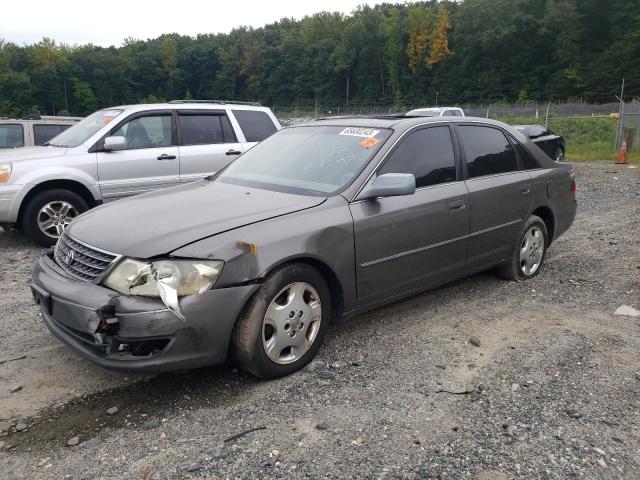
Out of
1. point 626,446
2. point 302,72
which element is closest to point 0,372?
point 626,446

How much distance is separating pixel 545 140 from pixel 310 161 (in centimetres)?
1187

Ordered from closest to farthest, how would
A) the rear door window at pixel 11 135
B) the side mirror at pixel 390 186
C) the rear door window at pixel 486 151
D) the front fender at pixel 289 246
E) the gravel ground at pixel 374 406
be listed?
the gravel ground at pixel 374 406, the front fender at pixel 289 246, the side mirror at pixel 390 186, the rear door window at pixel 486 151, the rear door window at pixel 11 135

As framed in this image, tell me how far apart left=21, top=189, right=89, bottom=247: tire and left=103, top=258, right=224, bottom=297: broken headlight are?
168 inches

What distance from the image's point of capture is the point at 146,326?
117 inches

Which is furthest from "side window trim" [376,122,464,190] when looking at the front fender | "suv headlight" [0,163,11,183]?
"suv headlight" [0,163,11,183]

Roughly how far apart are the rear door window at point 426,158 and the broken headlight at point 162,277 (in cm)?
160

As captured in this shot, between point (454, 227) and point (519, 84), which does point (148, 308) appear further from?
point (519, 84)

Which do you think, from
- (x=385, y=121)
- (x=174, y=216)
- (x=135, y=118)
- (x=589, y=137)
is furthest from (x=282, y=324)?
(x=589, y=137)

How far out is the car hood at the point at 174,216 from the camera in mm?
3229

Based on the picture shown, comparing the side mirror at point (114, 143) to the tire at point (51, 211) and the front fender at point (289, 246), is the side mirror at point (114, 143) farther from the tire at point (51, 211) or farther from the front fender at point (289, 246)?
the front fender at point (289, 246)

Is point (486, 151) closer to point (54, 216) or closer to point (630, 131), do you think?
point (54, 216)

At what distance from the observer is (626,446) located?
113 inches

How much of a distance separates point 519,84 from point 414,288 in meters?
84.1

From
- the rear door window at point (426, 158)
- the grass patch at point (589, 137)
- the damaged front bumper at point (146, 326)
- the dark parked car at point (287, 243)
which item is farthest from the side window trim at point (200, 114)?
the grass patch at point (589, 137)
